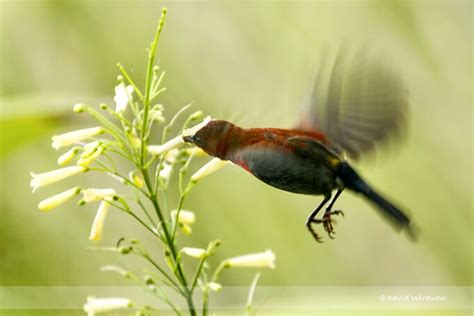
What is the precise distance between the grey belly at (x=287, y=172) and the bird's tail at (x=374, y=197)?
3 cm

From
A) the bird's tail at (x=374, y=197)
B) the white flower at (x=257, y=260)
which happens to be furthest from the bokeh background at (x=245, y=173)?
the bird's tail at (x=374, y=197)

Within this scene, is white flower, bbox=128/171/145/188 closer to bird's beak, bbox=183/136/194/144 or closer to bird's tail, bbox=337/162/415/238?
bird's beak, bbox=183/136/194/144

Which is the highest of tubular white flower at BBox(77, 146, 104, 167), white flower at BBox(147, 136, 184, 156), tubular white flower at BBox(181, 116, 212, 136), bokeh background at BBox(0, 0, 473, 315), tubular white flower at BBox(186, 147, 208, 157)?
tubular white flower at BBox(181, 116, 212, 136)

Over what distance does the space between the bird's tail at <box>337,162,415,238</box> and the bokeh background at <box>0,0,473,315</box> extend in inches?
95.3

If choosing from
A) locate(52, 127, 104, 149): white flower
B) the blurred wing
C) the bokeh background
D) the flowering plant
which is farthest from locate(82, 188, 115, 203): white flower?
the bokeh background

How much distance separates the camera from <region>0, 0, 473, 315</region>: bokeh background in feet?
12.4

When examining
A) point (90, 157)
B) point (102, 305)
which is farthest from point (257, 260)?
point (90, 157)

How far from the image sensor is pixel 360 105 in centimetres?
102

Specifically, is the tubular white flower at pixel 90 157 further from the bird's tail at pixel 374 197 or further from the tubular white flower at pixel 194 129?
the bird's tail at pixel 374 197

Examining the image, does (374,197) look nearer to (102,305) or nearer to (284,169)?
(284,169)

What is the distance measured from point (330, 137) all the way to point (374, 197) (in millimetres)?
139

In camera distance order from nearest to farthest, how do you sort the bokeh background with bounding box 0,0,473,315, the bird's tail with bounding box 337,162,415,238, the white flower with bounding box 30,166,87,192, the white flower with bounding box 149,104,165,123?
the bird's tail with bounding box 337,162,415,238 < the white flower with bounding box 149,104,165,123 < the white flower with bounding box 30,166,87,192 < the bokeh background with bounding box 0,0,473,315

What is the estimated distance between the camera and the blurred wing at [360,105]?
3.15ft

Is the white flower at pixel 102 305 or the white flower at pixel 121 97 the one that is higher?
the white flower at pixel 121 97
